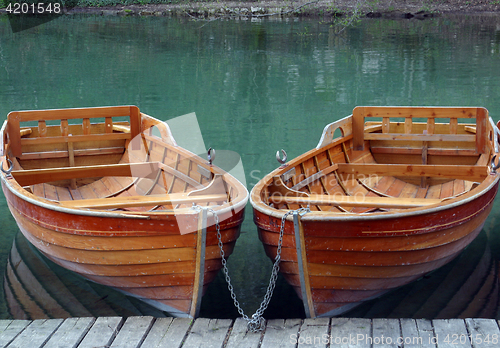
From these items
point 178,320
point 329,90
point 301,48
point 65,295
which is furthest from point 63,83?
point 178,320

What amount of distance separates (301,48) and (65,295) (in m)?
18.7

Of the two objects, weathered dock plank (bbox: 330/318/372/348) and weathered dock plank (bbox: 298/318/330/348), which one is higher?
weathered dock plank (bbox: 330/318/372/348)

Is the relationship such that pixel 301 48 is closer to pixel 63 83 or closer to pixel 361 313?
pixel 63 83

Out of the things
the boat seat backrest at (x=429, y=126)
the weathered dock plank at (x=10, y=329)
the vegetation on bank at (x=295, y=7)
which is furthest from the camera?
the vegetation on bank at (x=295, y=7)

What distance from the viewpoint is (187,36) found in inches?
1051

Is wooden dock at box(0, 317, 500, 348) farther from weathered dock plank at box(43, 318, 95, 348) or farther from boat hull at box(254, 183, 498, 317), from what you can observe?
boat hull at box(254, 183, 498, 317)

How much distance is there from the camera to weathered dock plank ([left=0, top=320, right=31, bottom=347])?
4.25 meters

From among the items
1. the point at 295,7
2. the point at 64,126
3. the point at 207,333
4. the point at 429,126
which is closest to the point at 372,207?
the point at 207,333

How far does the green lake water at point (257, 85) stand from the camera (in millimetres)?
5469

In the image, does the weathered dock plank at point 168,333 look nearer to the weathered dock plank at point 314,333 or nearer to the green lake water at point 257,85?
the green lake water at point 257,85

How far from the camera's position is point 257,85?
1630 centimetres

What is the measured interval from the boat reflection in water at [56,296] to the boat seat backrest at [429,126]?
3.47 m

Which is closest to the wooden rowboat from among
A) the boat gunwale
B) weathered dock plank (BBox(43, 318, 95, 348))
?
the boat gunwale

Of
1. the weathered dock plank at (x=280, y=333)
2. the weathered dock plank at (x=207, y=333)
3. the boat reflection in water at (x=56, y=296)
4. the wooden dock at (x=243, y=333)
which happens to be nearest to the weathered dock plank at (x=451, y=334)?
the wooden dock at (x=243, y=333)
